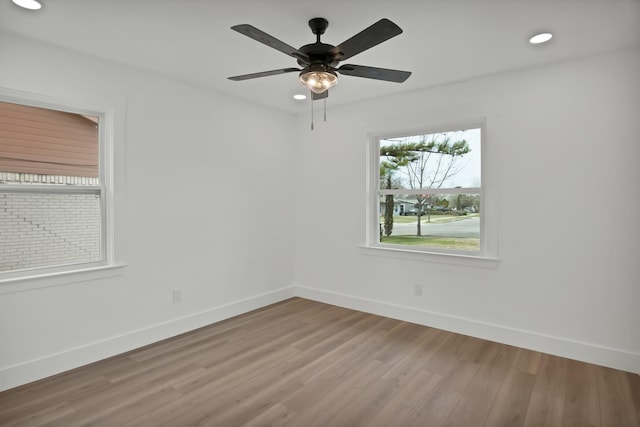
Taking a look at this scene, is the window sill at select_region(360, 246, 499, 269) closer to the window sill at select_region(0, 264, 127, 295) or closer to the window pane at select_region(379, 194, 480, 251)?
the window pane at select_region(379, 194, 480, 251)

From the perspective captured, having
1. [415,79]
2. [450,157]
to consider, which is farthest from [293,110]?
[450,157]

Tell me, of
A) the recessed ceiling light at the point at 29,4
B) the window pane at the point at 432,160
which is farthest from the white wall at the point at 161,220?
the window pane at the point at 432,160

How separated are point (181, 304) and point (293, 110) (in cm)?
271

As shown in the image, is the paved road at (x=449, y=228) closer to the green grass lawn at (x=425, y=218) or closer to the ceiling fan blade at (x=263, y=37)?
the green grass lawn at (x=425, y=218)

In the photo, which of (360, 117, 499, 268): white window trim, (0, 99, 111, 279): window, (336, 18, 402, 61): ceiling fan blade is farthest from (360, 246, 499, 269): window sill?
(0, 99, 111, 279): window

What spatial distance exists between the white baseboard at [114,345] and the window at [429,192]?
5.95 feet

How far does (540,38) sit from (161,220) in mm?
3499

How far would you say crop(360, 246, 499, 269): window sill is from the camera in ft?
11.4

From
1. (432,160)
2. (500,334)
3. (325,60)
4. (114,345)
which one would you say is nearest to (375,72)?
(325,60)

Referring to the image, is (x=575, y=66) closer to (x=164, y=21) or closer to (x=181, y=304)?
(x=164, y=21)

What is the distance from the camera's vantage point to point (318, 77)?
2.33 m

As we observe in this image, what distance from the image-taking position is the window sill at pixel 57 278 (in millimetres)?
2561

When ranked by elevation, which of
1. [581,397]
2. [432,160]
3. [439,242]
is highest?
[432,160]

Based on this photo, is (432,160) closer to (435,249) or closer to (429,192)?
(429,192)
